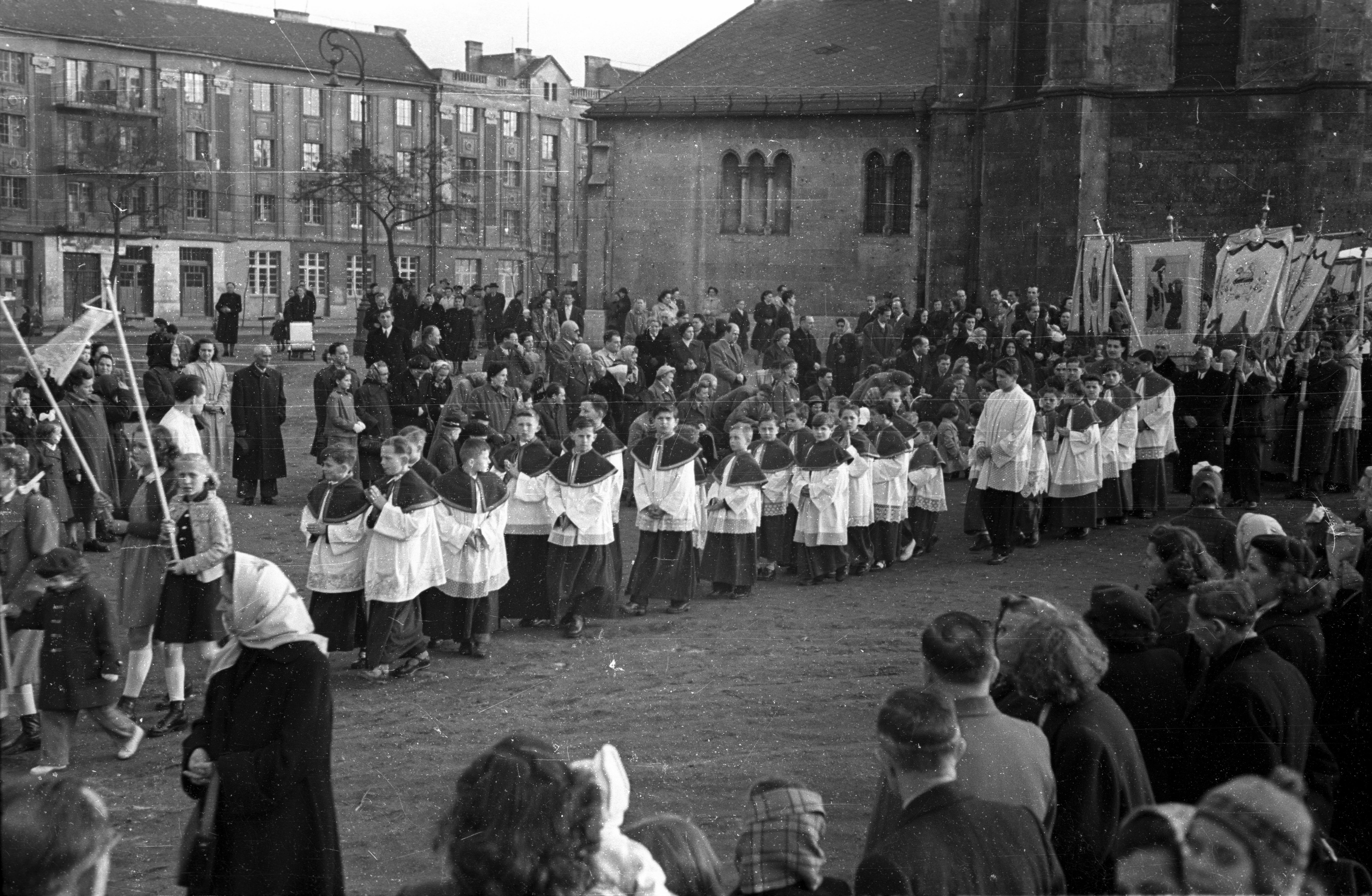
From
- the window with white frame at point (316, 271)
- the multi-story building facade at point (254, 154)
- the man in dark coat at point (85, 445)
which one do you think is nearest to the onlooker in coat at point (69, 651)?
the man in dark coat at point (85, 445)

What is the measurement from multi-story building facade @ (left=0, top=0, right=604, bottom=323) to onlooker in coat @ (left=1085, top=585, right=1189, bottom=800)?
1973cm

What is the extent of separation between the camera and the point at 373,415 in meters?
16.8

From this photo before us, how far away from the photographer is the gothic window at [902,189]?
110 feet

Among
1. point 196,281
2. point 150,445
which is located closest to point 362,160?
point 196,281

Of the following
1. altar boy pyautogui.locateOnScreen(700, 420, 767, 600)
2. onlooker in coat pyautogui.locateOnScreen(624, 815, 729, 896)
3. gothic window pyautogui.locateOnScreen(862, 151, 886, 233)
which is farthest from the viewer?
gothic window pyautogui.locateOnScreen(862, 151, 886, 233)

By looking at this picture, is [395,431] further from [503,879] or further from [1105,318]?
[503,879]

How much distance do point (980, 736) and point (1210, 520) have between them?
4.90 m

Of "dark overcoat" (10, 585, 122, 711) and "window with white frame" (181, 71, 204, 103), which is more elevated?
"window with white frame" (181, 71, 204, 103)

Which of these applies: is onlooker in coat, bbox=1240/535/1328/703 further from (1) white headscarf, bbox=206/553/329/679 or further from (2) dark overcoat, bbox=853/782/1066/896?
(1) white headscarf, bbox=206/553/329/679

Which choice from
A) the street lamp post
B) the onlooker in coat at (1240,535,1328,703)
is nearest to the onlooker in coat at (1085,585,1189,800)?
the onlooker in coat at (1240,535,1328,703)

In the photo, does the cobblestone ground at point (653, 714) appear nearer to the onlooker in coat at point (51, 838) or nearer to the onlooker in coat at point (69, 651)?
the onlooker in coat at point (69, 651)

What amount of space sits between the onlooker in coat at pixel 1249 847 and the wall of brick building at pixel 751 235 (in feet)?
103

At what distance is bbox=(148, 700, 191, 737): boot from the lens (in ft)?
28.2

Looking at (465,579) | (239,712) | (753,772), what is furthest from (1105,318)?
(239,712)
